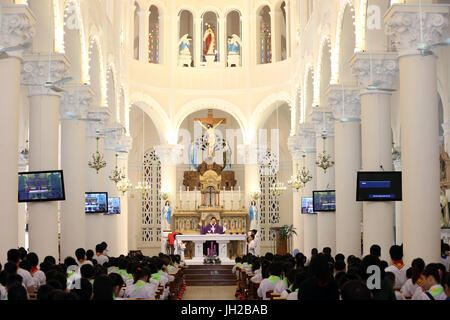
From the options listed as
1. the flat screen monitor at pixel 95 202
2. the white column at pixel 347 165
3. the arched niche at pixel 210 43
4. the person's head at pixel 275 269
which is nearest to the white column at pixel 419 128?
the person's head at pixel 275 269

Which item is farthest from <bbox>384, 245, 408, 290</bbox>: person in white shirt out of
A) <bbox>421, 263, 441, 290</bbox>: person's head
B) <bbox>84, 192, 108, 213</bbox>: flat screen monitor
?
<bbox>84, 192, 108, 213</bbox>: flat screen monitor

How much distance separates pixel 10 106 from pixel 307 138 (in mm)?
17708

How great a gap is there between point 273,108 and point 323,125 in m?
12.9

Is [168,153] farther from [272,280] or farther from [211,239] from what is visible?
[272,280]

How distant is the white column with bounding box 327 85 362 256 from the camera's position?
18938 mm

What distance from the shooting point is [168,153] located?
1385 inches

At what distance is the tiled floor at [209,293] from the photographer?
20856mm

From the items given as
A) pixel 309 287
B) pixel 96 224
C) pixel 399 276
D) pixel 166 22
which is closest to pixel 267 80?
pixel 166 22

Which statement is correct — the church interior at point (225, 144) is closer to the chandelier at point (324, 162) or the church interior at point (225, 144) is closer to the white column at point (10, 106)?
the white column at point (10, 106)

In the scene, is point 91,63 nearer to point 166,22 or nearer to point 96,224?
point 96,224

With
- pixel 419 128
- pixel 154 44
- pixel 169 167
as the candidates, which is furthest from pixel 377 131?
pixel 154 44

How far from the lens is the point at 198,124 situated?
37594mm

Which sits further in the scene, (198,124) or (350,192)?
(198,124)
